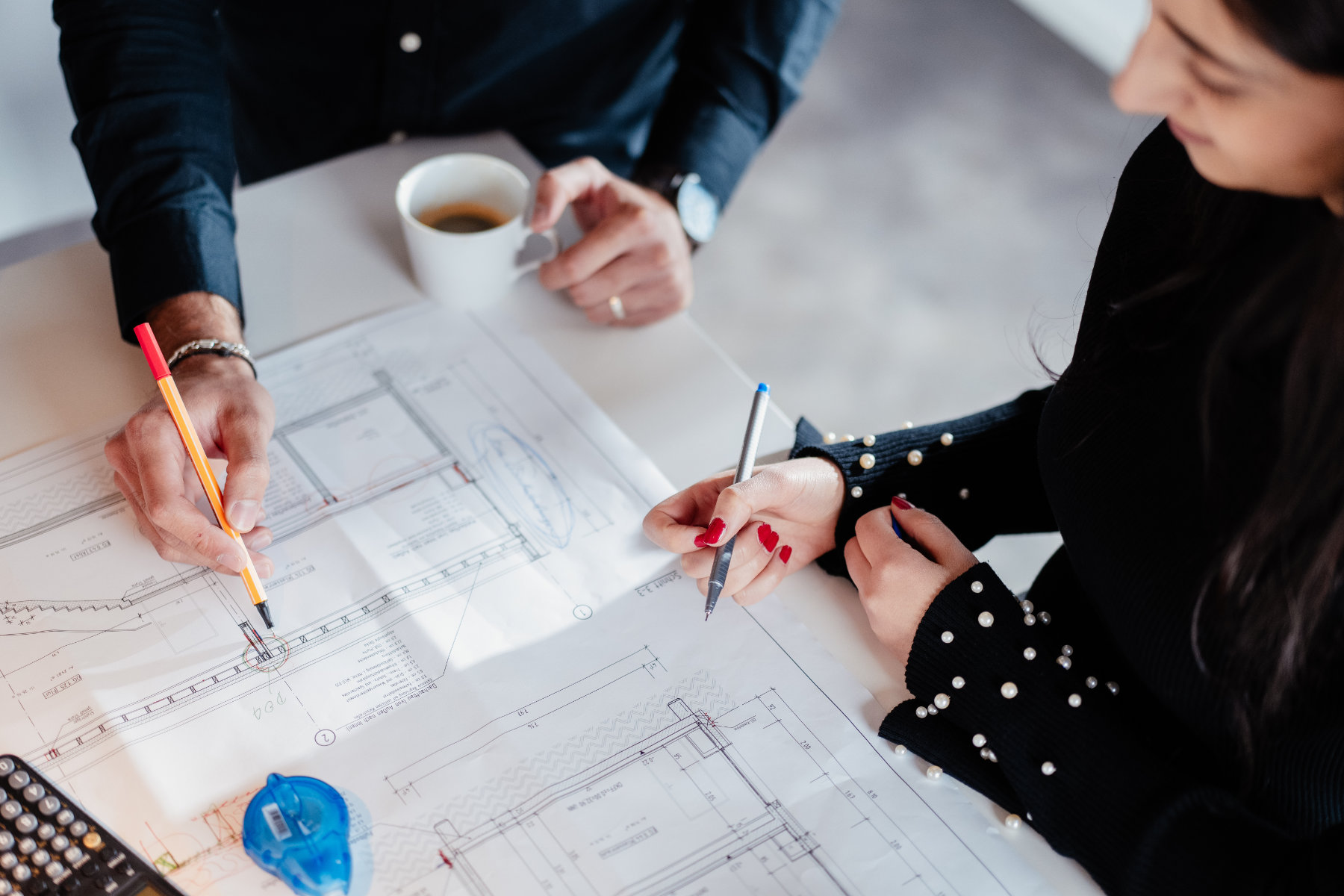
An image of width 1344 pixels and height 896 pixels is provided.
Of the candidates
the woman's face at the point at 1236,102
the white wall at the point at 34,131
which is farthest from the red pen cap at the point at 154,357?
the white wall at the point at 34,131

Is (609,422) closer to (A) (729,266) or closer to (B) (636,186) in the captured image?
(B) (636,186)

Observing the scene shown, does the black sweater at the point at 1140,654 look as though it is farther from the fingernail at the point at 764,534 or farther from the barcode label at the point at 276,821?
the barcode label at the point at 276,821

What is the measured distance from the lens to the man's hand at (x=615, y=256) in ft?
3.21

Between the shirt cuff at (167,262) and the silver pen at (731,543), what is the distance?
499 mm

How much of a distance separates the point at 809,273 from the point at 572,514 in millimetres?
1532

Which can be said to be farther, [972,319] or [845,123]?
[845,123]

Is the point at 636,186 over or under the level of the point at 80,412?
over

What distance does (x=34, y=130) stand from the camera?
1364 millimetres

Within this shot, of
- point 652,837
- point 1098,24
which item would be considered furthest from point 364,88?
point 1098,24

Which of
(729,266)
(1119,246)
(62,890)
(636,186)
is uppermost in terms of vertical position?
(1119,246)

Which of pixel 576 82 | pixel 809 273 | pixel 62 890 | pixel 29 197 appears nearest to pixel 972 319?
pixel 809 273

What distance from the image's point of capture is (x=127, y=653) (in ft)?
2.42

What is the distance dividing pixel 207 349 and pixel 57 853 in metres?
0.42

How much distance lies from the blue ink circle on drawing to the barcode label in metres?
0.29
